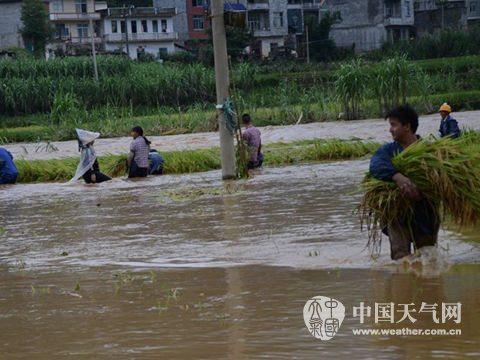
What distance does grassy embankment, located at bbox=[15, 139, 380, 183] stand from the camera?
17.3 meters

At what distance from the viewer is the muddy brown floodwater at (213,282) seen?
437cm

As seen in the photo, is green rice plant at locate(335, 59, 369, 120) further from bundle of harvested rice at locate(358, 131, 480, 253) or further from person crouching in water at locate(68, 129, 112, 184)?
bundle of harvested rice at locate(358, 131, 480, 253)

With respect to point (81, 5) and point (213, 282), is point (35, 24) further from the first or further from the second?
point (213, 282)

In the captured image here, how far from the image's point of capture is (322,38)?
213ft

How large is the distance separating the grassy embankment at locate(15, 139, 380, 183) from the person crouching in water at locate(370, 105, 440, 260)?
1142 cm

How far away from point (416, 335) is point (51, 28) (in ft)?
215

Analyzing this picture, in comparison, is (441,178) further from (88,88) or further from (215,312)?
(88,88)

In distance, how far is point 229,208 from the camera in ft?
35.0

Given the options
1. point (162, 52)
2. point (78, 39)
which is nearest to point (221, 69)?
point (162, 52)

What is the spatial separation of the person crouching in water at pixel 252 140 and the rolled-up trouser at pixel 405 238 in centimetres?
965

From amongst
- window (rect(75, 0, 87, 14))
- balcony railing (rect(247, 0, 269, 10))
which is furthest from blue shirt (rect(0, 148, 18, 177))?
window (rect(75, 0, 87, 14))

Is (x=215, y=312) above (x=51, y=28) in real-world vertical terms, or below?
below

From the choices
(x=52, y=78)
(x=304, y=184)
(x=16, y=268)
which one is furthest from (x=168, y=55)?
(x=16, y=268)

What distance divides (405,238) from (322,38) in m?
60.6
